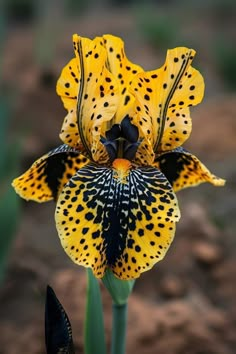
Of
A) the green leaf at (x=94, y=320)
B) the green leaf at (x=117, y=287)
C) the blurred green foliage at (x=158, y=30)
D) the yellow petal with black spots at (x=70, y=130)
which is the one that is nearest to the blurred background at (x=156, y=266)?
the green leaf at (x=94, y=320)

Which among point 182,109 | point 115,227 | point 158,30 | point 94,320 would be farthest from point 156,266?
point 158,30

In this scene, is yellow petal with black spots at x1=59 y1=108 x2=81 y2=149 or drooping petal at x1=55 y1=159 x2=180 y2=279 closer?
drooping petal at x1=55 y1=159 x2=180 y2=279

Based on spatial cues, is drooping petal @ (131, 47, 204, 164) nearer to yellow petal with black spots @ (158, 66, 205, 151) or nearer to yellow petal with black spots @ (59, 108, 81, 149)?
yellow petal with black spots @ (158, 66, 205, 151)

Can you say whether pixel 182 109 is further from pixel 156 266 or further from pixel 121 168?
Answer: pixel 156 266

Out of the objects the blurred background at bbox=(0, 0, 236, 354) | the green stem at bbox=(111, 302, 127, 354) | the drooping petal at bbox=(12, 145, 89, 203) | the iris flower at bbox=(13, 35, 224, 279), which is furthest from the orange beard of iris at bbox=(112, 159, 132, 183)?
the blurred background at bbox=(0, 0, 236, 354)

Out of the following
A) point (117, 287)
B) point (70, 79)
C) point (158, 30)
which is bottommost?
point (158, 30)

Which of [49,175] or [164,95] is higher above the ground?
[164,95]

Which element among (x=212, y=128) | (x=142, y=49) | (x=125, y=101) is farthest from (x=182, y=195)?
(x=142, y=49)

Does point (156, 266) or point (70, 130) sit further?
point (156, 266)

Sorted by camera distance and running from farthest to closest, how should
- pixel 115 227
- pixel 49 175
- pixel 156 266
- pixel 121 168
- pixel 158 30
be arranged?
1. pixel 158 30
2. pixel 156 266
3. pixel 49 175
4. pixel 121 168
5. pixel 115 227
